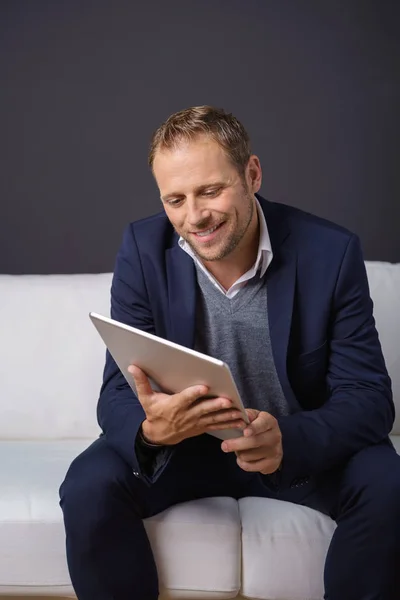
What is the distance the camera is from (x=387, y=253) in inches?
135

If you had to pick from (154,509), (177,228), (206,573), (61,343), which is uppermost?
(177,228)

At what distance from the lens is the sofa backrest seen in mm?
2475

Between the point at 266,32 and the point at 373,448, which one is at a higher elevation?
the point at 266,32

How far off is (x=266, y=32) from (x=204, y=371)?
2.05 metres

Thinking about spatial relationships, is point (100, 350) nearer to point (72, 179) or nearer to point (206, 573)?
point (206, 573)

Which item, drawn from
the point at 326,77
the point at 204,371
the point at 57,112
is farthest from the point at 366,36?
the point at 204,371

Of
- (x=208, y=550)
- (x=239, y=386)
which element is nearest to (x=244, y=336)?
(x=239, y=386)

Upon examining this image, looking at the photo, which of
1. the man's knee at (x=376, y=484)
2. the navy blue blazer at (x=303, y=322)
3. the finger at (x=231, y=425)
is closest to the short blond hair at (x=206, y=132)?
the navy blue blazer at (x=303, y=322)

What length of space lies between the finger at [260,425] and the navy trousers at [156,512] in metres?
0.20

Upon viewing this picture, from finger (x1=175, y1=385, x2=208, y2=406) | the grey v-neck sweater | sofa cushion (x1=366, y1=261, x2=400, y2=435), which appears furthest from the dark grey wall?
finger (x1=175, y1=385, x2=208, y2=406)

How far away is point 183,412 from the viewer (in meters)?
1.73

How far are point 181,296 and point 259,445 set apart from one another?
426 mm

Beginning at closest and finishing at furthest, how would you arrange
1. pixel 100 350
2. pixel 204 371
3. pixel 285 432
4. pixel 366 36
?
pixel 204 371, pixel 285 432, pixel 100 350, pixel 366 36

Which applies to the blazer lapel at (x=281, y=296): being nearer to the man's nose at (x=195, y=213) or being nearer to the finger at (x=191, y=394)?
the man's nose at (x=195, y=213)
